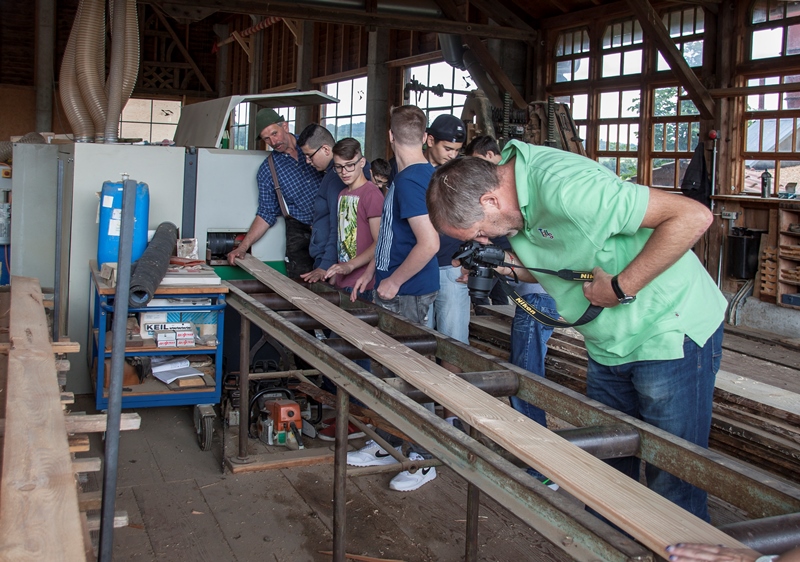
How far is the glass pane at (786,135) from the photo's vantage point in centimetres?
768

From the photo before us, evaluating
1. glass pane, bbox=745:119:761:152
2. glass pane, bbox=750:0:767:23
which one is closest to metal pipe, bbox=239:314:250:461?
glass pane, bbox=745:119:761:152

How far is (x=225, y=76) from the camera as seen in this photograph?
20.8 meters

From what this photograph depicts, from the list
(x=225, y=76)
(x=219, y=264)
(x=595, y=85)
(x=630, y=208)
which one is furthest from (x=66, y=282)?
(x=225, y=76)

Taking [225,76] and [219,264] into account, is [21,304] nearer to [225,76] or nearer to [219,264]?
[219,264]

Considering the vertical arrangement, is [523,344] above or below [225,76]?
below

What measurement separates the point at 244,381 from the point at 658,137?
22.4ft

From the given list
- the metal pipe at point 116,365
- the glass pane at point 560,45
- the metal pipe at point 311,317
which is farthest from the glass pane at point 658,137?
the metal pipe at point 116,365

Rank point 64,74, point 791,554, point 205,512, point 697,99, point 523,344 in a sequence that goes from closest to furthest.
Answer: point 791,554 → point 205,512 → point 523,344 → point 64,74 → point 697,99

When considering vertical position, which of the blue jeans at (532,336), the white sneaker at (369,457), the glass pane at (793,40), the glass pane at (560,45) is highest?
the glass pane at (560,45)

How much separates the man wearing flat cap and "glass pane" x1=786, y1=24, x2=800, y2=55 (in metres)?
5.15

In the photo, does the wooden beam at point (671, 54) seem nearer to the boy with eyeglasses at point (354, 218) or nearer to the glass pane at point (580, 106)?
the glass pane at point (580, 106)

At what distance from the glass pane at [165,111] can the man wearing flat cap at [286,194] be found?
16666 mm

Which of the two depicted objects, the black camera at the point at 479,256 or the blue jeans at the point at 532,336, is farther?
the blue jeans at the point at 532,336

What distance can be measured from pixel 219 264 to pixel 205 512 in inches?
78.1
